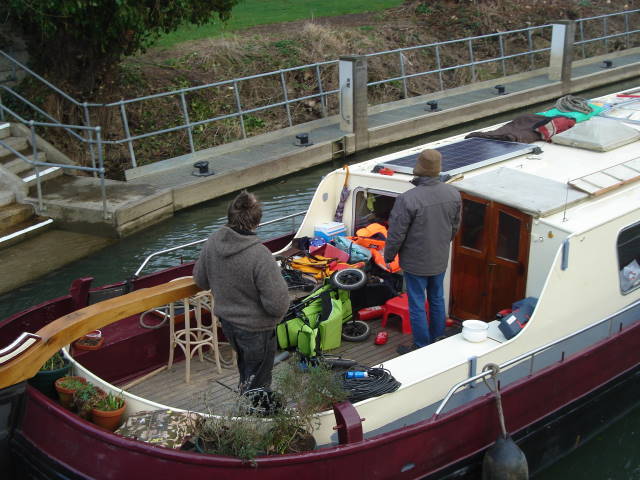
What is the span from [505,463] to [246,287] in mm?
2468

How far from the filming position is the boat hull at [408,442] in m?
5.20

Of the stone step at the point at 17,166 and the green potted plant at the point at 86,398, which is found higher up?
the green potted plant at the point at 86,398

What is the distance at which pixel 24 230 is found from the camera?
480 inches

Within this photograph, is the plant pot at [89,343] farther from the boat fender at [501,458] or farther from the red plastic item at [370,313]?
the boat fender at [501,458]

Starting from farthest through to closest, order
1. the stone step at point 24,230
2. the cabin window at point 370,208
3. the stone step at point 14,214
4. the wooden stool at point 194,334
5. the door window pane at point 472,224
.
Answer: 1. the stone step at point 14,214
2. the stone step at point 24,230
3. the cabin window at point 370,208
4. the door window pane at point 472,224
5. the wooden stool at point 194,334

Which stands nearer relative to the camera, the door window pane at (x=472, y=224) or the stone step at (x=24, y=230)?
the door window pane at (x=472, y=224)

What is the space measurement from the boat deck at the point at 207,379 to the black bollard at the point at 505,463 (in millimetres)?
1418

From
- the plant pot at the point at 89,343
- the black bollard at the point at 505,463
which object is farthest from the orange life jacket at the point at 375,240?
the plant pot at the point at 89,343

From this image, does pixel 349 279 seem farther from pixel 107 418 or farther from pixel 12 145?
pixel 12 145

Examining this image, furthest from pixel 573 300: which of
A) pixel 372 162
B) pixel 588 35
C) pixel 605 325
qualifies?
pixel 588 35

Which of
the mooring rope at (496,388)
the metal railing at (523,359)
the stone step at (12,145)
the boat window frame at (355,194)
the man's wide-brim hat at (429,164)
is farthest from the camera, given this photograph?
the stone step at (12,145)

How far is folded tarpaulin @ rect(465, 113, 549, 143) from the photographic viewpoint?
29.0 feet

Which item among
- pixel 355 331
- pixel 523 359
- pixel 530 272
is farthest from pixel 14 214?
pixel 523 359


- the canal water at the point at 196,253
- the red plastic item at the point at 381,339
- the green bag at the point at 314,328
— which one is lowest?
the canal water at the point at 196,253
